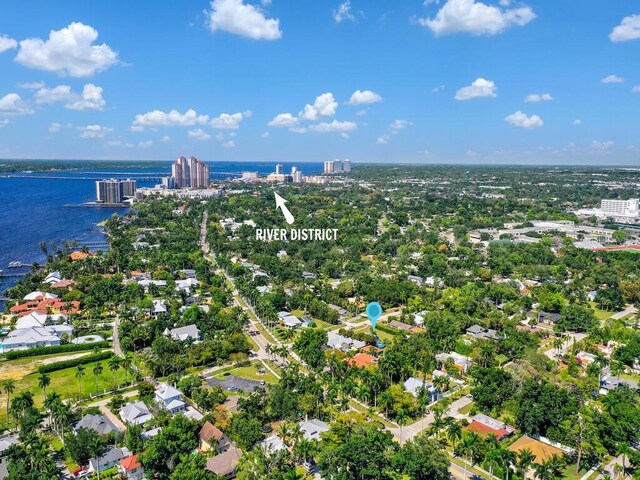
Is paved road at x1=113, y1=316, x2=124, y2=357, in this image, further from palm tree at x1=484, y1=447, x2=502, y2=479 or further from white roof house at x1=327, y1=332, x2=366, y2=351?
palm tree at x1=484, y1=447, x2=502, y2=479

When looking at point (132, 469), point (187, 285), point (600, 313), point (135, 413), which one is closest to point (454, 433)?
point (132, 469)

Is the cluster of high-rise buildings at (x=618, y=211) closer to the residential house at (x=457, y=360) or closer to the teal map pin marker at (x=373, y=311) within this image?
the teal map pin marker at (x=373, y=311)

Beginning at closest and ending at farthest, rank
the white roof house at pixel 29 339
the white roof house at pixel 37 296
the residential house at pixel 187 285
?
the white roof house at pixel 29 339 < the white roof house at pixel 37 296 < the residential house at pixel 187 285

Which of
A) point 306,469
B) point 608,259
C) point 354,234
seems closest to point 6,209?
point 354,234

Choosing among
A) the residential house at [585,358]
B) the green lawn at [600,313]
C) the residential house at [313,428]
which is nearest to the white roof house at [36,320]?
the residential house at [313,428]

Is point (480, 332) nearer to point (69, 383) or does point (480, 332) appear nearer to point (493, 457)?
point (493, 457)


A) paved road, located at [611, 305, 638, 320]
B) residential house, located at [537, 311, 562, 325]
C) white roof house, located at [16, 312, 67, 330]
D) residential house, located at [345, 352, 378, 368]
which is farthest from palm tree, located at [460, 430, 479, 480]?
white roof house, located at [16, 312, 67, 330]

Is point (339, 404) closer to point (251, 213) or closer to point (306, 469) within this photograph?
point (306, 469)
